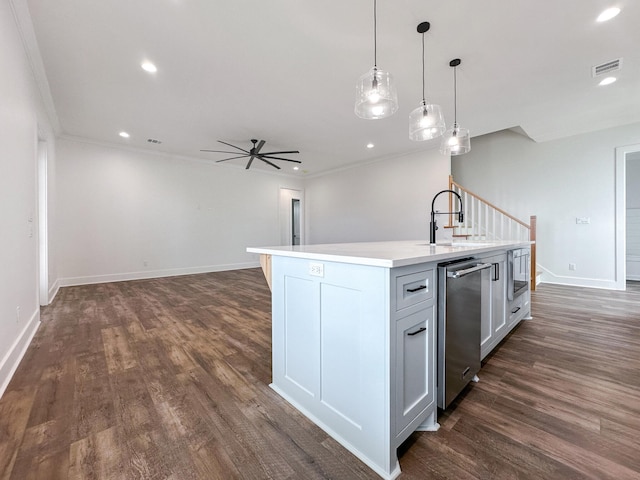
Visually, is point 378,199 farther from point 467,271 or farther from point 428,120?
point 467,271

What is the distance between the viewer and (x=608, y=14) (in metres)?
2.24

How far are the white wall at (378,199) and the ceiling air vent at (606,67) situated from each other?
101 inches

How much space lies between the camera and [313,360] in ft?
4.79

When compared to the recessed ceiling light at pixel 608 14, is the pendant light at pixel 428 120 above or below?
below

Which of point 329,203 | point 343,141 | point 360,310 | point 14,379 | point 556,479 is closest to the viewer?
point 556,479

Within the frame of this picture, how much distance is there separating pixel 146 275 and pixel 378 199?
221 inches

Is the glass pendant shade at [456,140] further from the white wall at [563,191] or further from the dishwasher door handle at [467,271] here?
the white wall at [563,191]

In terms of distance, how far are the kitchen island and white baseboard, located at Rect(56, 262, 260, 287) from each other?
5.59 m

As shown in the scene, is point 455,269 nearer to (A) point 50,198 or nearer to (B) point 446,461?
(B) point 446,461

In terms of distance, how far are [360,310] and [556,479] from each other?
1016mm

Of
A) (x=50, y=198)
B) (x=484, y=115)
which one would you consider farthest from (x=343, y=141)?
(x=50, y=198)

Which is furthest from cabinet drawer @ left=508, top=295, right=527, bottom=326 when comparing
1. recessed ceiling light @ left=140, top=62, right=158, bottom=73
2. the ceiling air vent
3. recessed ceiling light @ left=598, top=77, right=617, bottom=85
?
recessed ceiling light @ left=140, top=62, right=158, bottom=73

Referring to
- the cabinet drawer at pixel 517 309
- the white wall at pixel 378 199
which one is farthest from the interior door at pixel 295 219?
the cabinet drawer at pixel 517 309

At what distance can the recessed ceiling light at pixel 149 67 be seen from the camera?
290cm
